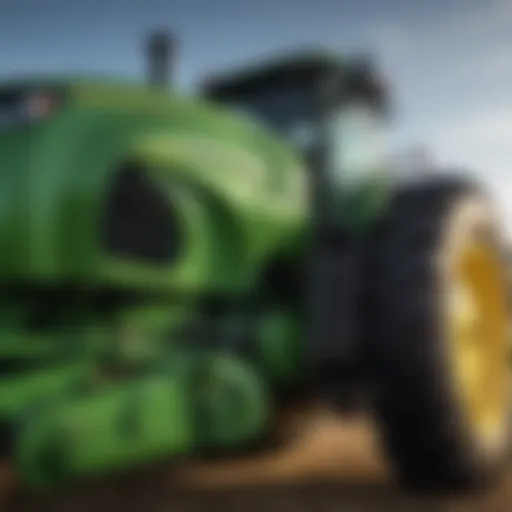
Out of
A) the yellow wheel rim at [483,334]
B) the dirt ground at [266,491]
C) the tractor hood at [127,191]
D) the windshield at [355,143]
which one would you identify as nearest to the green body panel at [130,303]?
the tractor hood at [127,191]

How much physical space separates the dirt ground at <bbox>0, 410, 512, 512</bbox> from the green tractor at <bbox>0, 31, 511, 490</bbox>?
0.42 ft

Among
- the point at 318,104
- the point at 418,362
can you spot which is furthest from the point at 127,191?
the point at 318,104

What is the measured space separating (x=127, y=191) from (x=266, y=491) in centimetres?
117

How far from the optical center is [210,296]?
3.97 meters

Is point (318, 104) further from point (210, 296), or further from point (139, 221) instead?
point (139, 221)

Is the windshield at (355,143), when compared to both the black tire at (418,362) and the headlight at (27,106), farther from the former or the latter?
the headlight at (27,106)

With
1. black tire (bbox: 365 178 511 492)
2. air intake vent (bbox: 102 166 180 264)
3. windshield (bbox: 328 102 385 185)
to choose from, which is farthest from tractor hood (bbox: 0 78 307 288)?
windshield (bbox: 328 102 385 185)

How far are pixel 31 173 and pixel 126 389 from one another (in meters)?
0.75

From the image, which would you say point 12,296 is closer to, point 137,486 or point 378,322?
point 137,486

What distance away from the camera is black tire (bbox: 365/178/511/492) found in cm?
367

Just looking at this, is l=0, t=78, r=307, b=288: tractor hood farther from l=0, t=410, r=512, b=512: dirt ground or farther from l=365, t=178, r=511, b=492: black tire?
l=0, t=410, r=512, b=512: dirt ground

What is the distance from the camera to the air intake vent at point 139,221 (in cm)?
354

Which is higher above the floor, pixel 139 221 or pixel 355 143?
pixel 355 143

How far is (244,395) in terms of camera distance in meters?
3.53
